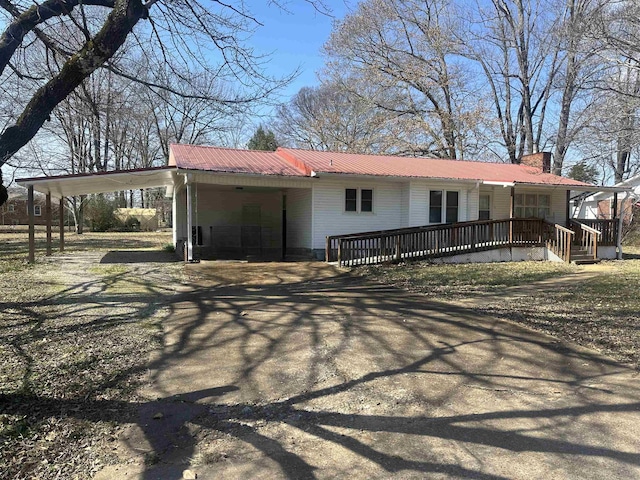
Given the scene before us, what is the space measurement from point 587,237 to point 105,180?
56.8 ft

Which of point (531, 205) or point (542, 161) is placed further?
point (542, 161)

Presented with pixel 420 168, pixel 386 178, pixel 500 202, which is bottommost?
pixel 500 202

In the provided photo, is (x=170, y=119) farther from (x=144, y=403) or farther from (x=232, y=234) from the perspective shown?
(x=144, y=403)

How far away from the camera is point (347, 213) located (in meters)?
15.8

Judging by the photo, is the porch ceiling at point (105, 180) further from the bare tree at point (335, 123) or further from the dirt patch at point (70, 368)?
the bare tree at point (335, 123)

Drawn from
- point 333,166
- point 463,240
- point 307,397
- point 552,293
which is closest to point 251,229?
point 333,166

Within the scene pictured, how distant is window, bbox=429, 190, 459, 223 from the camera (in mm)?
17000

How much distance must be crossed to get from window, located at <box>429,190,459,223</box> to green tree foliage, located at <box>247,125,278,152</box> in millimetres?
28047

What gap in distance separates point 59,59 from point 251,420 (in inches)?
280

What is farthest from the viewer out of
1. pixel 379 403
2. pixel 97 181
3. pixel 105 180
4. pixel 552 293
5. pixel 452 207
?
pixel 452 207

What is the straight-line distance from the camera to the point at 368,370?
15.0ft

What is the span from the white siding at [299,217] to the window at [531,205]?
30.8ft

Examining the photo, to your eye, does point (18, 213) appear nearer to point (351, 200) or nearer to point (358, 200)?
point (351, 200)

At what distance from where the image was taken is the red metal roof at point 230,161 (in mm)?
14039
